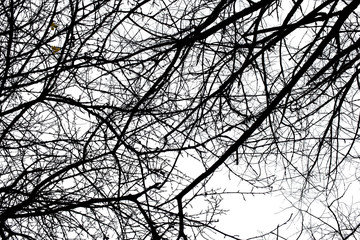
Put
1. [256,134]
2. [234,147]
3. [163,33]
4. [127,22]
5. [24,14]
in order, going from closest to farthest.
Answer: [234,147] < [256,134] < [163,33] < [127,22] < [24,14]

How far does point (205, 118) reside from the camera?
394 cm

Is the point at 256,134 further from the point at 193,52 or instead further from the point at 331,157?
the point at 193,52

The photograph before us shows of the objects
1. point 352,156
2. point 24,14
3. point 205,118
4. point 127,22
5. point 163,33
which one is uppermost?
point 24,14

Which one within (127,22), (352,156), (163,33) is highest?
(127,22)

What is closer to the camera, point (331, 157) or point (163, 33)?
point (331, 157)

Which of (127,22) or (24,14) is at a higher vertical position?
(24,14)

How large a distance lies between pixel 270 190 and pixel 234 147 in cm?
133

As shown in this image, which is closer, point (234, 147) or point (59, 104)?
point (234, 147)

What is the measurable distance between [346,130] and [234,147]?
1161 mm

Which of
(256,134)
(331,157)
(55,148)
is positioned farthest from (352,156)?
(55,148)

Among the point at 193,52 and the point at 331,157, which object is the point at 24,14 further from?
the point at 331,157

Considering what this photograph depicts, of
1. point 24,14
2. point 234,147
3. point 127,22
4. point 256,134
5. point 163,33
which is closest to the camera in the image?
point 234,147

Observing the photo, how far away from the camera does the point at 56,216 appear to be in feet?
14.6

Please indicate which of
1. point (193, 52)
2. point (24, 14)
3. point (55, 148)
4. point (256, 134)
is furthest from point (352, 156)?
point (24, 14)
